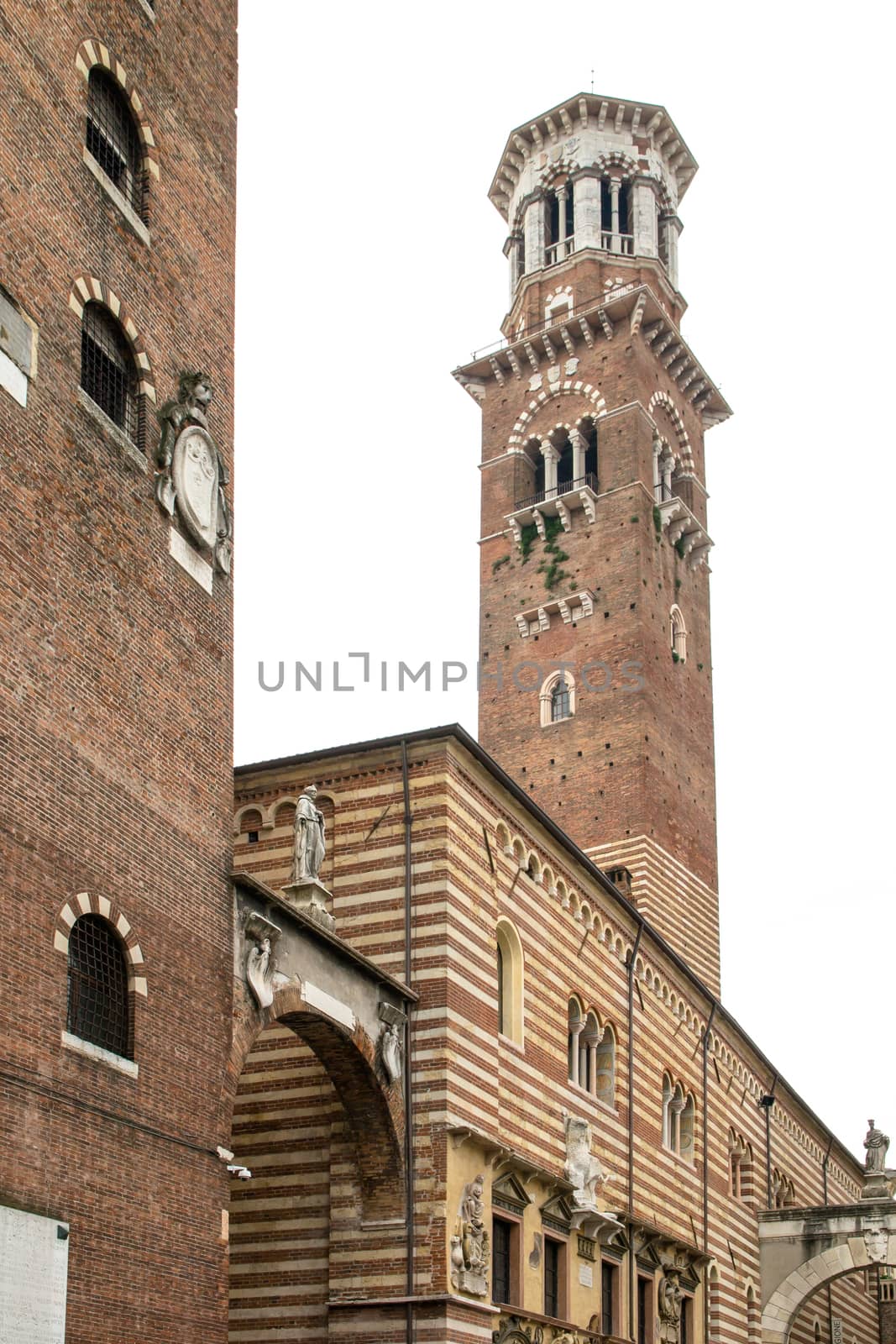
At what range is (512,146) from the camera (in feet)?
185

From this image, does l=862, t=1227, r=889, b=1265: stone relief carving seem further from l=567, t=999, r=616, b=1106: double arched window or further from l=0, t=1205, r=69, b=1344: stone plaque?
l=0, t=1205, r=69, b=1344: stone plaque

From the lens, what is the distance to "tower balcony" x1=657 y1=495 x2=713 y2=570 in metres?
49.2

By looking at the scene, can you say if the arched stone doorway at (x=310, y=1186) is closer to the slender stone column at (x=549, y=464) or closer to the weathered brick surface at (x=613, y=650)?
the weathered brick surface at (x=613, y=650)

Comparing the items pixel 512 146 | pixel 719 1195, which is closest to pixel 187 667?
pixel 719 1195

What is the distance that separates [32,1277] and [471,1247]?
8157mm

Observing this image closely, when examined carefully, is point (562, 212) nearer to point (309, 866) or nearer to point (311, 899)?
point (309, 866)

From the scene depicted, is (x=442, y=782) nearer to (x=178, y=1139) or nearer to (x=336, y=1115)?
(x=336, y=1115)

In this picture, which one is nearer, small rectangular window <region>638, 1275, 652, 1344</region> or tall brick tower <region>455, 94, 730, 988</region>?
small rectangular window <region>638, 1275, 652, 1344</region>

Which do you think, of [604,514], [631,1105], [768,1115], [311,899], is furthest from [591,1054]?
[604,514]

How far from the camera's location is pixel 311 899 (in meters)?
20.8

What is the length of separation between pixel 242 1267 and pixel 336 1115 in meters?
2.32

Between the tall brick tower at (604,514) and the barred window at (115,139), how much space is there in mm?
26984

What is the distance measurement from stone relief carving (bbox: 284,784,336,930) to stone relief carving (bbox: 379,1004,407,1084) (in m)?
1.38

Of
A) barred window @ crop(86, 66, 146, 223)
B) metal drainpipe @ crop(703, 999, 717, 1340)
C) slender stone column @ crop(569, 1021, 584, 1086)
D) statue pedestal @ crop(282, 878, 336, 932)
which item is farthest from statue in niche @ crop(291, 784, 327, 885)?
metal drainpipe @ crop(703, 999, 717, 1340)
